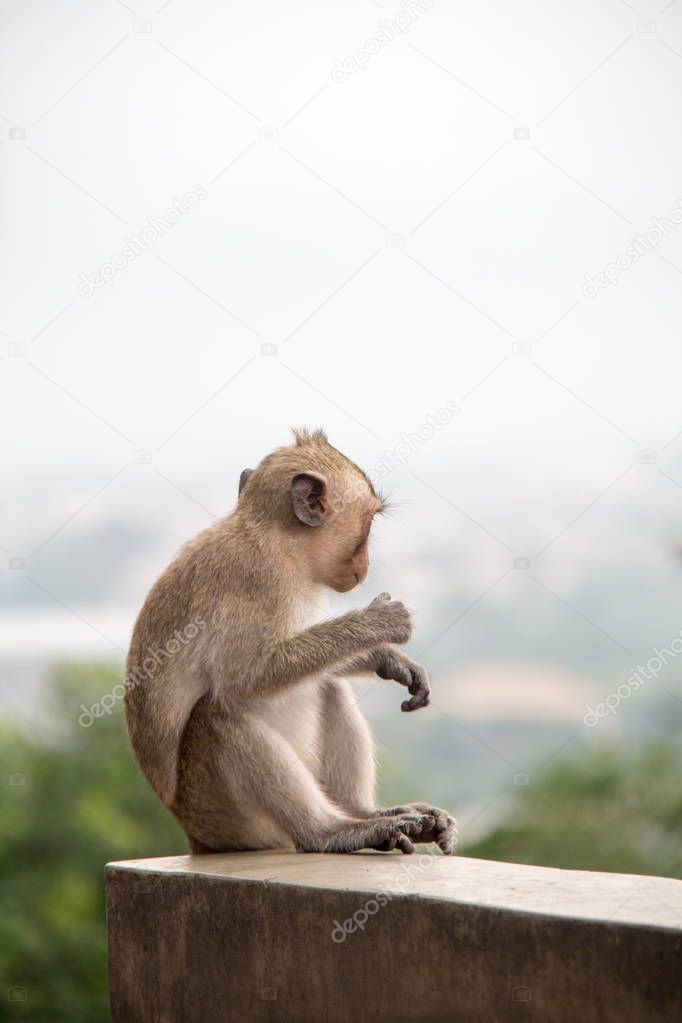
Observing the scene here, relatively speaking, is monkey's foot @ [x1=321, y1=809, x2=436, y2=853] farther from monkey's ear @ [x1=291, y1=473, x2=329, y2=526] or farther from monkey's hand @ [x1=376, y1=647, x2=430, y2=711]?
monkey's ear @ [x1=291, y1=473, x2=329, y2=526]

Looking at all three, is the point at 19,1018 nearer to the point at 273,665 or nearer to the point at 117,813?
the point at 117,813

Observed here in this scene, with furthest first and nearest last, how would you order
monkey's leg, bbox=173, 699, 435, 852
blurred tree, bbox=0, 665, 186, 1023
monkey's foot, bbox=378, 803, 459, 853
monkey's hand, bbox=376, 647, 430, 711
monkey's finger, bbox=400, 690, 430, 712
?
1. blurred tree, bbox=0, 665, 186, 1023
2. monkey's hand, bbox=376, 647, 430, 711
3. monkey's finger, bbox=400, 690, 430, 712
4. monkey's foot, bbox=378, 803, 459, 853
5. monkey's leg, bbox=173, 699, 435, 852

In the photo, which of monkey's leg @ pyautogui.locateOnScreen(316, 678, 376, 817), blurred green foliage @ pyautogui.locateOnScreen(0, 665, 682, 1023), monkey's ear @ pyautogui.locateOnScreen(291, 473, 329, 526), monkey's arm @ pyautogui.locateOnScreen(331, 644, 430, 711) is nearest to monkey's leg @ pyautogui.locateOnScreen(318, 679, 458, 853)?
monkey's leg @ pyautogui.locateOnScreen(316, 678, 376, 817)

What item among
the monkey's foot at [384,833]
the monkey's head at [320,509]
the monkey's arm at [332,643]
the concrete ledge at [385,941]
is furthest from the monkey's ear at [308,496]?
the concrete ledge at [385,941]

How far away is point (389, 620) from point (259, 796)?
2.88 feet

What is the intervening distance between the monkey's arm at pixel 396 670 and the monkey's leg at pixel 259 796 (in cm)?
46

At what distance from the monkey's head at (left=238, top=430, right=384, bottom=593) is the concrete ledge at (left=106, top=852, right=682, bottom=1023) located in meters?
1.18

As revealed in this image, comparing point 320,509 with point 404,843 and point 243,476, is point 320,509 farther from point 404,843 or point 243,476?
point 404,843

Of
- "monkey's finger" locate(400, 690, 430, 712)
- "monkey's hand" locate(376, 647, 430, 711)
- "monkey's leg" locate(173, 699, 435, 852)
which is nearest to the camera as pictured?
"monkey's leg" locate(173, 699, 435, 852)

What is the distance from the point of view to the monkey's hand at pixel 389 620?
208 inches

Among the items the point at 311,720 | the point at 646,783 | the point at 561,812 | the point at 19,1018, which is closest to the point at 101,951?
the point at 19,1018

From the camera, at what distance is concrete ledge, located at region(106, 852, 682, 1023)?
383cm

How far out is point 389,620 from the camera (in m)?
5.32

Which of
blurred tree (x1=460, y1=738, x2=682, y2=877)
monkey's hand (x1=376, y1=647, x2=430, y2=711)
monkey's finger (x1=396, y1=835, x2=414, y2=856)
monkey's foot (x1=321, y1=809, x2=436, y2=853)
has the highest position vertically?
blurred tree (x1=460, y1=738, x2=682, y2=877)
